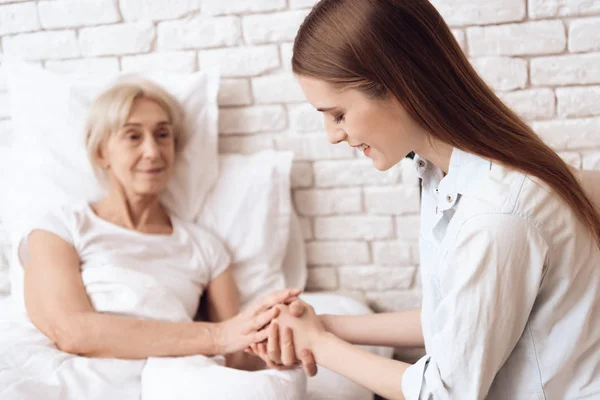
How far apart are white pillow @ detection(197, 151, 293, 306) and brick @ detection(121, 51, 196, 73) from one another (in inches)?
11.6

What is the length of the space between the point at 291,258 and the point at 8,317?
738 millimetres

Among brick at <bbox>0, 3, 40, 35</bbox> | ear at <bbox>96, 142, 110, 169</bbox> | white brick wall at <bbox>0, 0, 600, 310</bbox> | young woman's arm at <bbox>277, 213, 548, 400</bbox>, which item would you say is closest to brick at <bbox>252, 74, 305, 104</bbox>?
white brick wall at <bbox>0, 0, 600, 310</bbox>

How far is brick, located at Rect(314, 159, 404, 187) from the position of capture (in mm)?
1849

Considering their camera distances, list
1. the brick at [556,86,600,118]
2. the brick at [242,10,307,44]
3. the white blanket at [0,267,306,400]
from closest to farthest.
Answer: the white blanket at [0,267,306,400]
the brick at [556,86,600,118]
the brick at [242,10,307,44]

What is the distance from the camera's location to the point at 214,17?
184cm

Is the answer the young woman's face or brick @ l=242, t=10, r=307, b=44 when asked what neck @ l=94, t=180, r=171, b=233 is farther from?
the young woman's face

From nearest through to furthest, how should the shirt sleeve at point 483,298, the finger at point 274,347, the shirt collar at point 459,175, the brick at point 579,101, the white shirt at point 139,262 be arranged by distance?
the shirt sleeve at point 483,298, the shirt collar at point 459,175, the finger at point 274,347, the white shirt at point 139,262, the brick at point 579,101

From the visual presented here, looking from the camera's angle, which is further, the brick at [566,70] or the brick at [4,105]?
the brick at [4,105]

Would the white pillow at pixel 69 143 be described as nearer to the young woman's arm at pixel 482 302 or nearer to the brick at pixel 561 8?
the brick at pixel 561 8

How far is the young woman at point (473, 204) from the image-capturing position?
3.29ft

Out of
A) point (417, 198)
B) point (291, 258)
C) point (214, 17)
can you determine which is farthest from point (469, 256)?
point (214, 17)

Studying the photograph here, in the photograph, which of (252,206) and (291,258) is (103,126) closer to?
(252,206)

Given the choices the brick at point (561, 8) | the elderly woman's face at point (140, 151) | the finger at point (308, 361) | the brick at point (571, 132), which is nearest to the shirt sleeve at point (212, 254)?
the elderly woman's face at point (140, 151)

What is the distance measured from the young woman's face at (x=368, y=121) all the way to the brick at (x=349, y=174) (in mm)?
680
